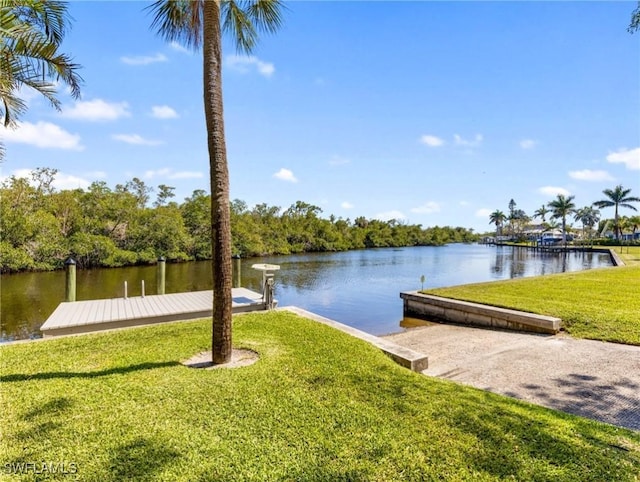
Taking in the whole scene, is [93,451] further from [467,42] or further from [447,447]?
[467,42]

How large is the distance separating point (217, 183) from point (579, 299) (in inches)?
350

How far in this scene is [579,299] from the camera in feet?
27.9

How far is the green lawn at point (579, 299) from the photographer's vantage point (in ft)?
20.1

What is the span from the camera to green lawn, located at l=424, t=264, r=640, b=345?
20.1ft

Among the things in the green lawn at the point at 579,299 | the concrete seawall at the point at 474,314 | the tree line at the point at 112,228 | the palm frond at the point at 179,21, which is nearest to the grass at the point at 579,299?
the green lawn at the point at 579,299

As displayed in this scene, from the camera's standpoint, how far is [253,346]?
189 inches

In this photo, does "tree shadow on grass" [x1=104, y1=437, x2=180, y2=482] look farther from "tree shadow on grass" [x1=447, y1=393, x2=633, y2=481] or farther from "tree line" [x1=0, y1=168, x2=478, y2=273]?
"tree line" [x1=0, y1=168, x2=478, y2=273]

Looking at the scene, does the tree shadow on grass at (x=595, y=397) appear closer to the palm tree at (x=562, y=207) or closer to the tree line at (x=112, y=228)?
the tree line at (x=112, y=228)

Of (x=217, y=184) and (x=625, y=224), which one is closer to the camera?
(x=217, y=184)

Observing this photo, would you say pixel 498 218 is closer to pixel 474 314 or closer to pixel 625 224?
pixel 625 224

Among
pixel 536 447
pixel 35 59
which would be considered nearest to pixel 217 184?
pixel 35 59

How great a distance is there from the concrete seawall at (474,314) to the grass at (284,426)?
12.6 ft

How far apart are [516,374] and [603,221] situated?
286ft

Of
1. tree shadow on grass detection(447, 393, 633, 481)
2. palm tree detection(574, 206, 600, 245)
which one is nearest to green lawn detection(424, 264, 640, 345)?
tree shadow on grass detection(447, 393, 633, 481)
